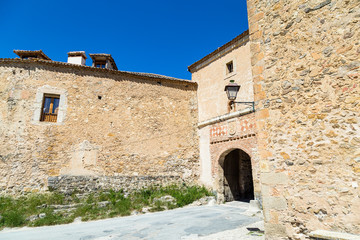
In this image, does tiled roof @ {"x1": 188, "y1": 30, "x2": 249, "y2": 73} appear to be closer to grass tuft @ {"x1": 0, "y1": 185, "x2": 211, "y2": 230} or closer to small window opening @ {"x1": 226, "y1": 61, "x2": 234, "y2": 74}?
small window opening @ {"x1": 226, "y1": 61, "x2": 234, "y2": 74}

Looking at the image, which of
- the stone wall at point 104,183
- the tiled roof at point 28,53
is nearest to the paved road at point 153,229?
the stone wall at point 104,183

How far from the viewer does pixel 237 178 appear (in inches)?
465

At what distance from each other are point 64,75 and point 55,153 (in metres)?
3.76

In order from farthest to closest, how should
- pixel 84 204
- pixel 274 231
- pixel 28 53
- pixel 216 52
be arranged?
pixel 28 53 → pixel 216 52 → pixel 84 204 → pixel 274 231

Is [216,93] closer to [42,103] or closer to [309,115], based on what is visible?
[42,103]

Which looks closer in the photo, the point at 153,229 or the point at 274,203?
the point at 274,203

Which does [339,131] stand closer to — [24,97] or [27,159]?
[27,159]

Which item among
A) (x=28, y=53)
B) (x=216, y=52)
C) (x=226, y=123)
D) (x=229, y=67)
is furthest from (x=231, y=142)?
(x=28, y=53)

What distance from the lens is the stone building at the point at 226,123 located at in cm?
996

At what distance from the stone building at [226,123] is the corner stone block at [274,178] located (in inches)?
217

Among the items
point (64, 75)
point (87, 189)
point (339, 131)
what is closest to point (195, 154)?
point (87, 189)

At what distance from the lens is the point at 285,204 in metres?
3.48

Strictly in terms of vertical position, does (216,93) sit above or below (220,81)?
below

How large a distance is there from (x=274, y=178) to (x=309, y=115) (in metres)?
1.15
